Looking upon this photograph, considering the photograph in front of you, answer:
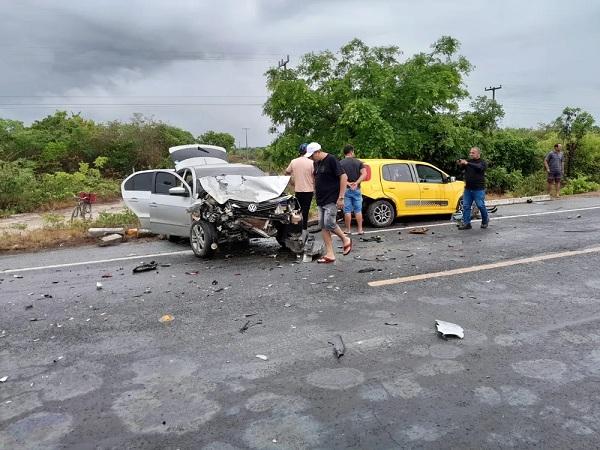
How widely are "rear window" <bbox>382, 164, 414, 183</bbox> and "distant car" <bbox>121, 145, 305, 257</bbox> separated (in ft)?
11.3

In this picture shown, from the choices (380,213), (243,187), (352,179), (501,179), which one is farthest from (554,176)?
(243,187)

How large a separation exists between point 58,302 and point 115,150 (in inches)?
1074

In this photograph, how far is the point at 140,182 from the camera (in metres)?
10.7

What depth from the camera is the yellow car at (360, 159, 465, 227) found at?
37.6 ft

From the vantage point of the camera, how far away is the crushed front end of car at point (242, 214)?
8039 millimetres

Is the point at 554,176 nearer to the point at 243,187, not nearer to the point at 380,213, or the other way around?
the point at 380,213

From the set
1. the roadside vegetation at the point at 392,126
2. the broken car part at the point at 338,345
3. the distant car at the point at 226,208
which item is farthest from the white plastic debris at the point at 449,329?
the roadside vegetation at the point at 392,126

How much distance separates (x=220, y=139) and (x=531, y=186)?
43.4m

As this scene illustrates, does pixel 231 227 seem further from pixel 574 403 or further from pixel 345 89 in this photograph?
pixel 345 89

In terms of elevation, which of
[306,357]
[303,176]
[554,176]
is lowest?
[306,357]

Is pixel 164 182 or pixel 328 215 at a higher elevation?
pixel 164 182

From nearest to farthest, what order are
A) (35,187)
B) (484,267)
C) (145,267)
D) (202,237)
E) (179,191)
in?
(484,267) → (145,267) → (202,237) → (179,191) → (35,187)

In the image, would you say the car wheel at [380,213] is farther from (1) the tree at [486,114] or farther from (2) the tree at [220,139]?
(2) the tree at [220,139]

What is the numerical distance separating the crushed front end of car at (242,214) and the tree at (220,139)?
143 ft
